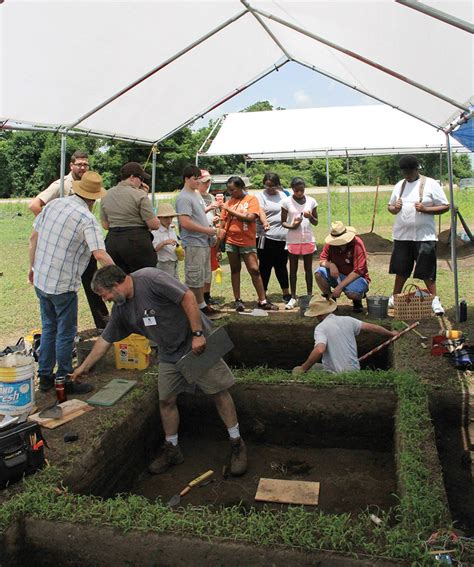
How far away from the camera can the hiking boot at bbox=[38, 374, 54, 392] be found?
4828 millimetres

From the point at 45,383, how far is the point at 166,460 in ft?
4.31

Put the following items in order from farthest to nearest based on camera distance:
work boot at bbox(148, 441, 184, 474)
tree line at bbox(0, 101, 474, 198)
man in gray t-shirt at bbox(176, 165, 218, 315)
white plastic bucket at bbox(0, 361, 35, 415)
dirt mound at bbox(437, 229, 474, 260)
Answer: tree line at bbox(0, 101, 474, 198) → dirt mound at bbox(437, 229, 474, 260) → man in gray t-shirt at bbox(176, 165, 218, 315) → work boot at bbox(148, 441, 184, 474) → white plastic bucket at bbox(0, 361, 35, 415)

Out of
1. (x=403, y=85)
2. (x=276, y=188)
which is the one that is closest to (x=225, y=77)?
(x=276, y=188)

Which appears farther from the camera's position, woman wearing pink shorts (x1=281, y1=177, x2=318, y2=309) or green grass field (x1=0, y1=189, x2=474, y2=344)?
woman wearing pink shorts (x1=281, y1=177, x2=318, y2=309)

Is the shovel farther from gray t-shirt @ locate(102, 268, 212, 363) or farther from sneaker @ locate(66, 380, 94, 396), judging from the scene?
sneaker @ locate(66, 380, 94, 396)

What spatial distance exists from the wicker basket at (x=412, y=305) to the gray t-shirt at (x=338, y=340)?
1.70 metres

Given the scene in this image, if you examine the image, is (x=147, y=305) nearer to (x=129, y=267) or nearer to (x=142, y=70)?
(x=129, y=267)

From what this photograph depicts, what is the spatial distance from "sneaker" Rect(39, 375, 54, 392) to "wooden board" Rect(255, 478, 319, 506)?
6.70 feet

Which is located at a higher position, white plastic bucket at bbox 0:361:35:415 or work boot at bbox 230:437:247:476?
white plastic bucket at bbox 0:361:35:415

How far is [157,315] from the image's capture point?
3855mm

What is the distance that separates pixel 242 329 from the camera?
6578 millimetres

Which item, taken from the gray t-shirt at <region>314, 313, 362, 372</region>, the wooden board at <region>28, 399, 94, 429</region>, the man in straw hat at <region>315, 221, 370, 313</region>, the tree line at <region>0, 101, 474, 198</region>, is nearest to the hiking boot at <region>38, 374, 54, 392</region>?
the wooden board at <region>28, 399, 94, 429</region>

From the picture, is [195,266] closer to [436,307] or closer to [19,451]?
[436,307]

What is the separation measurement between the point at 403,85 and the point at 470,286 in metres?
4.12
